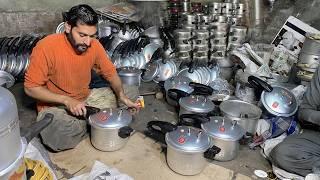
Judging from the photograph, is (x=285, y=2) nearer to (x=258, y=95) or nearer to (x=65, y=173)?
(x=258, y=95)

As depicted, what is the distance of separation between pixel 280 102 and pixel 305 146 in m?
0.59

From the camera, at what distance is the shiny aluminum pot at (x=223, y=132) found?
7.53ft

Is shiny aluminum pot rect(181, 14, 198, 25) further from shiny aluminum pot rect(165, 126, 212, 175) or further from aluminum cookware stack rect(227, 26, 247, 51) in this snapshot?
shiny aluminum pot rect(165, 126, 212, 175)

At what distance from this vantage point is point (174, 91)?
2986mm

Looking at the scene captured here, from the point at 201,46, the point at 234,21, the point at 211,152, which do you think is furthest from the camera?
the point at 234,21

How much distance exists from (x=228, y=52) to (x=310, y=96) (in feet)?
6.50

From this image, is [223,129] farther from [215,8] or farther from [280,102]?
[215,8]

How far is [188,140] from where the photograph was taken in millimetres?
2109

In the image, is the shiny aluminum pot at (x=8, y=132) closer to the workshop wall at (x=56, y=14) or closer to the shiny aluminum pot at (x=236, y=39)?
the workshop wall at (x=56, y=14)

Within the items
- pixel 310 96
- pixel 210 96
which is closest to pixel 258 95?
pixel 210 96

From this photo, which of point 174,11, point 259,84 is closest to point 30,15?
point 174,11

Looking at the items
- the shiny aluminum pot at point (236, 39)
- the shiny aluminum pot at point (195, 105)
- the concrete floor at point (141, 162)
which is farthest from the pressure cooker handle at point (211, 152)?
the shiny aluminum pot at point (236, 39)

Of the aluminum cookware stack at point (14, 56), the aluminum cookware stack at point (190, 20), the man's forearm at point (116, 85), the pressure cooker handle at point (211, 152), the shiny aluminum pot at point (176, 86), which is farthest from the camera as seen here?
the aluminum cookware stack at point (190, 20)

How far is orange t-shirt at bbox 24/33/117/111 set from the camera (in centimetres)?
225
